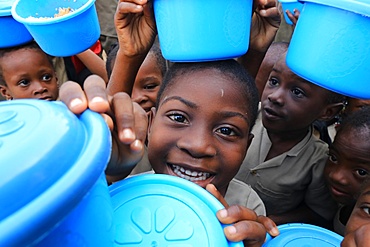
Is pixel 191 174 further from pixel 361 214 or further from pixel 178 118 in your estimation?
pixel 361 214

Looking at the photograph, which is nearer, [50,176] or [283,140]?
[50,176]

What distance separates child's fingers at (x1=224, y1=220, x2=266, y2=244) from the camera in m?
0.79

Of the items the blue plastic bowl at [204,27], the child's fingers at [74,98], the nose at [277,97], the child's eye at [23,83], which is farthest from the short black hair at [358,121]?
the child's eye at [23,83]

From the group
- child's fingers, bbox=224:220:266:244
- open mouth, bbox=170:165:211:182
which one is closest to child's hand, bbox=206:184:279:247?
child's fingers, bbox=224:220:266:244

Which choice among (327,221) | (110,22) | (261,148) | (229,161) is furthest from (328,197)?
(110,22)

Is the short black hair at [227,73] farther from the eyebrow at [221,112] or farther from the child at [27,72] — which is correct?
the child at [27,72]

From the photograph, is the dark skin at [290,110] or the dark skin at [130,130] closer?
the dark skin at [130,130]

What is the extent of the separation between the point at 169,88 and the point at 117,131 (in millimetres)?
573

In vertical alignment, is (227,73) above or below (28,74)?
above

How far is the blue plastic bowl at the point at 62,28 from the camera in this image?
4.91 feet

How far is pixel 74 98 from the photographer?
603 mm

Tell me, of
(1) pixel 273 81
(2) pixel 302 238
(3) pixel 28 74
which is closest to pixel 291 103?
(1) pixel 273 81

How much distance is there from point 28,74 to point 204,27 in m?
1.50

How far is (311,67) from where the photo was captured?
3.70 ft
